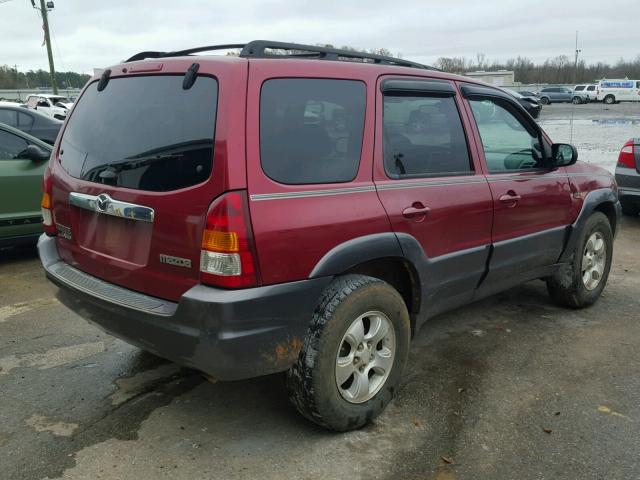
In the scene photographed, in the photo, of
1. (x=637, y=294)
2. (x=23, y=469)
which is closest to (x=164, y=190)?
(x=23, y=469)

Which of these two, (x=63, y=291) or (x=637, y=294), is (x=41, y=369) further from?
(x=637, y=294)

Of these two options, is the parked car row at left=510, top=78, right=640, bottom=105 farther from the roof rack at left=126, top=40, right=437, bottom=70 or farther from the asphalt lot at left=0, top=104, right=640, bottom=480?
the roof rack at left=126, top=40, right=437, bottom=70

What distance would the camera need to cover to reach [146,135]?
8.98 ft

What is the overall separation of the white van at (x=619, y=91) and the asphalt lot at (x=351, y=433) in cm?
5435

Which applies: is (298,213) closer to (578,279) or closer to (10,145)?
(578,279)

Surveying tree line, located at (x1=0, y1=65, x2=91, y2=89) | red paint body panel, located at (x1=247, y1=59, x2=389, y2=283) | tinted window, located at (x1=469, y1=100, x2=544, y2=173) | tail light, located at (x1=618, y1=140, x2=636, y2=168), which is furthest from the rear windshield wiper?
tree line, located at (x1=0, y1=65, x2=91, y2=89)

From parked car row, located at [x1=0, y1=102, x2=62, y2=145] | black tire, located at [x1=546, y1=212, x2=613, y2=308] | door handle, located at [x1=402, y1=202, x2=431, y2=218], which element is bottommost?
black tire, located at [x1=546, y1=212, x2=613, y2=308]

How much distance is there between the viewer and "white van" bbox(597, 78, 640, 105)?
51.0 meters

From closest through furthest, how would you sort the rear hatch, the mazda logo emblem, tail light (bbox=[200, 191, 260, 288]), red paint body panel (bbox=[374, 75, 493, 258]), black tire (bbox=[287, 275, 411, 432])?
tail light (bbox=[200, 191, 260, 288]), the rear hatch, black tire (bbox=[287, 275, 411, 432]), the mazda logo emblem, red paint body panel (bbox=[374, 75, 493, 258])

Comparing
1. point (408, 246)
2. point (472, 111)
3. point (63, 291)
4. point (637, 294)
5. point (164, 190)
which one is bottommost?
point (637, 294)

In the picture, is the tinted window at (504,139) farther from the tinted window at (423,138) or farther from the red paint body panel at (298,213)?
the red paint body panel at (298,213)

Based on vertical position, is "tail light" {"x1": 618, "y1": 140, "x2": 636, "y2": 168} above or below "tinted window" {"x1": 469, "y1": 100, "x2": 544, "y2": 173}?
below

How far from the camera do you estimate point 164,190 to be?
103 inches

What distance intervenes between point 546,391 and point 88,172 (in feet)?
9.37
